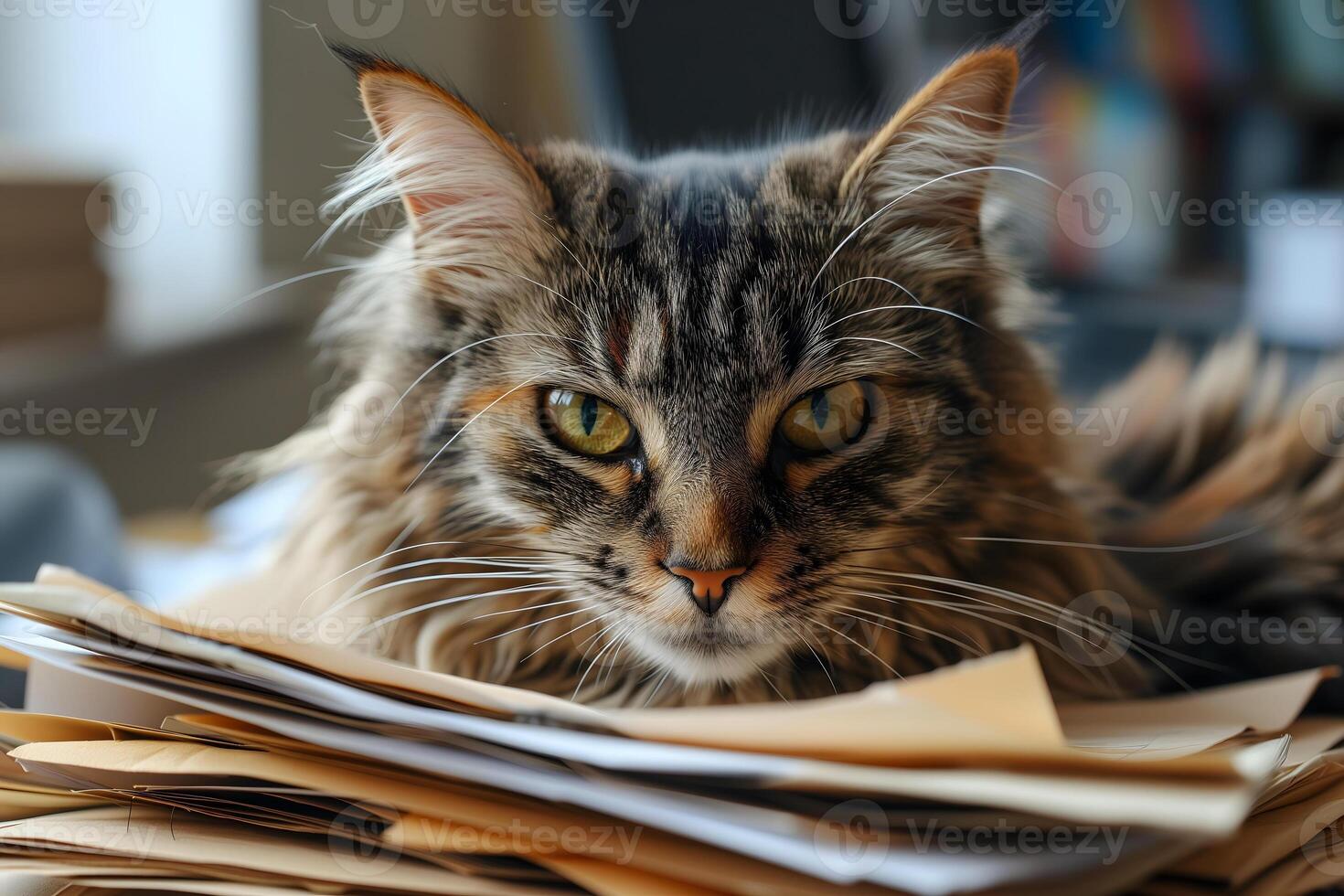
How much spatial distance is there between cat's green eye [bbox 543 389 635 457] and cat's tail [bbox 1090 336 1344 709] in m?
0.47

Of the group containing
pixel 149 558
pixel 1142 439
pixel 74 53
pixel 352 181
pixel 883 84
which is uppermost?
pixel 74 53

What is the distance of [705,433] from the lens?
74cm

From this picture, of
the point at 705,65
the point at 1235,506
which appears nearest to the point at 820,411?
the point at 1235,506

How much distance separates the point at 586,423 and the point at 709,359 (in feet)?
0.38

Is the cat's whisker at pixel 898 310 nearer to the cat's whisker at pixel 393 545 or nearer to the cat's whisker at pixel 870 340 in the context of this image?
the cat's whisker at pixel 870 340

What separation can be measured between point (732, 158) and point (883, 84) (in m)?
1.55

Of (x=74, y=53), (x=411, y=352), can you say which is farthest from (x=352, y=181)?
(x=74, y=53)

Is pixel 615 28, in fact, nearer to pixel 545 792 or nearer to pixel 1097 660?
pixel 1097 660

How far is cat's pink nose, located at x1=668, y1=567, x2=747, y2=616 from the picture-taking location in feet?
2.33

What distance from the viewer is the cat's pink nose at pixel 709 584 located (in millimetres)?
→ 711

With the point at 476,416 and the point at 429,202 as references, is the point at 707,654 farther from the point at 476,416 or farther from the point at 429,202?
the point at 429,202

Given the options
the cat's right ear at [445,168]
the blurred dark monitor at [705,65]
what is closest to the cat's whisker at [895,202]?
the cat's right ear at [445,168]

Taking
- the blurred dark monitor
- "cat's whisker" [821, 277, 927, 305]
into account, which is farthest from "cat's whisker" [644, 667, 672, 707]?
the blurred dark monitor

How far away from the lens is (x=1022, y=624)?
2.79ft
